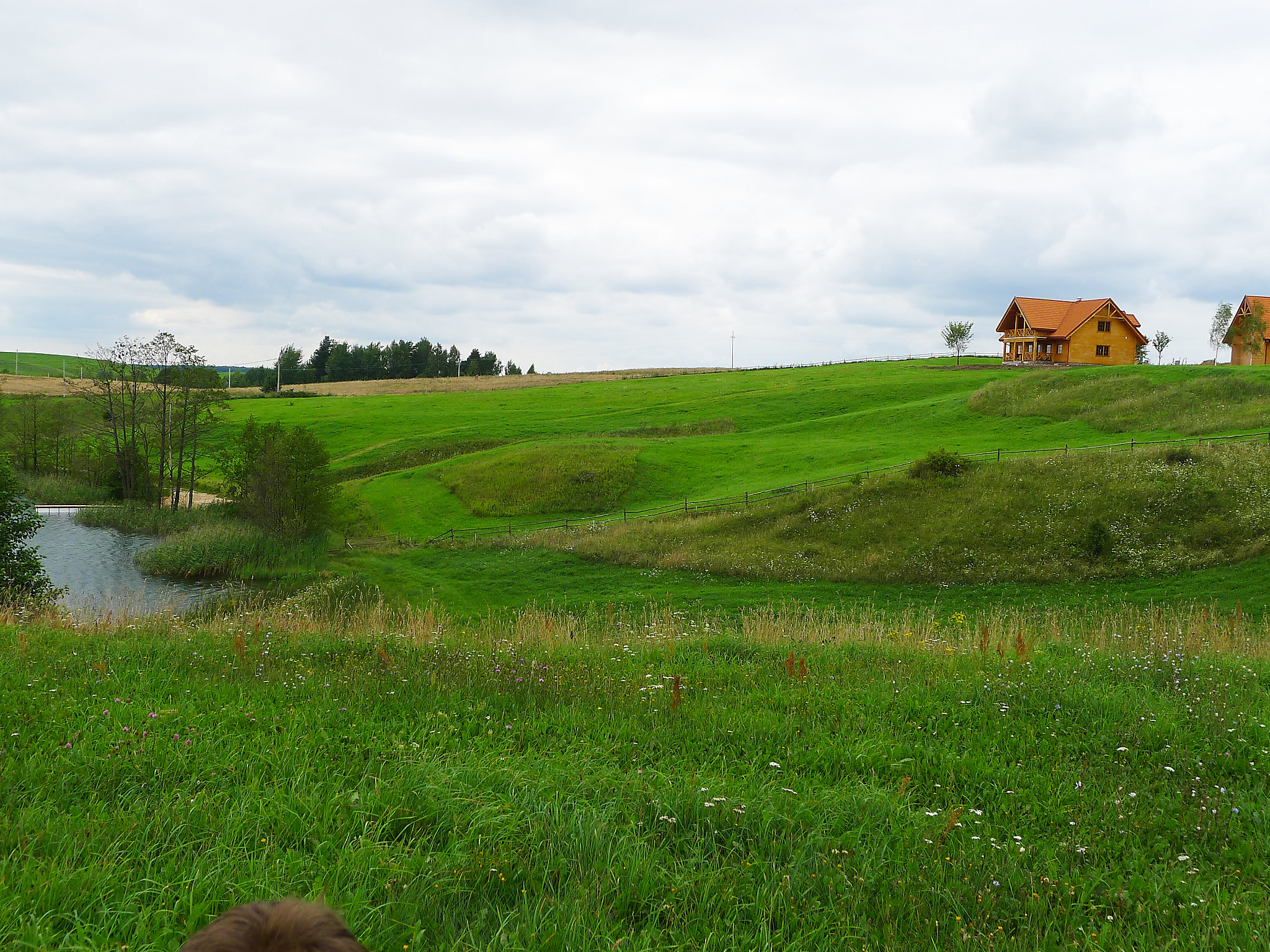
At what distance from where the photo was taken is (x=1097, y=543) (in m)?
34.7

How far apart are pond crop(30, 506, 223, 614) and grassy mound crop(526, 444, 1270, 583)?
16.8 meters

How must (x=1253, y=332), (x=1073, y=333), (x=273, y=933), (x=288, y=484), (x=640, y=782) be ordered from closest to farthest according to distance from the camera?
(x=273, y=933)
(x=640, y=782)
(x=288, y=484)
(x=1253, y=332)
(x=1073, y=333)

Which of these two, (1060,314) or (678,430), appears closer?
(678,430)

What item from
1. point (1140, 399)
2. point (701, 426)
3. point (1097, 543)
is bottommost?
point (1097, 543)

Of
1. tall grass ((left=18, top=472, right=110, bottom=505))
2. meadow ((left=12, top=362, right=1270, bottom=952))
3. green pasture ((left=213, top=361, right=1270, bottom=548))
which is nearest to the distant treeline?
green pasture ((left=213, top=361, right=1270, bottom=548))

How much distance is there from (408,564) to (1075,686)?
119 feet

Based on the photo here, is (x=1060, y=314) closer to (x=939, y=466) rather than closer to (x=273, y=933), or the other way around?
(x=939, y=466)

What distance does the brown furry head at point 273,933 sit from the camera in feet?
6.10

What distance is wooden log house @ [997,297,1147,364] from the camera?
303 feet

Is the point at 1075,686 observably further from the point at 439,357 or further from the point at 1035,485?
the point at 439,357

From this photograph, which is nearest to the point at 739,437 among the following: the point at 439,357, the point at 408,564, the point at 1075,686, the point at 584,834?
the point at 408,564

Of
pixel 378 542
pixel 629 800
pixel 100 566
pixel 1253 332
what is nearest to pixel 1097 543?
pixel 629 800

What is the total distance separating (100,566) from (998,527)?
4327 centimetres

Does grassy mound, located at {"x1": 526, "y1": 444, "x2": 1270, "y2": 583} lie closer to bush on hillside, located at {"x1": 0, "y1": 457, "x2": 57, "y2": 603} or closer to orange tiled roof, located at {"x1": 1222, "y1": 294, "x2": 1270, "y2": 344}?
bush on hillside, located at {"x1": 0, "y1": 457, "x2": 57, "y2": 603}
